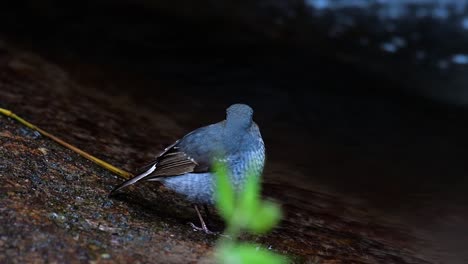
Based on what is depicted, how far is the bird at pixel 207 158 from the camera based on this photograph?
15.3ft

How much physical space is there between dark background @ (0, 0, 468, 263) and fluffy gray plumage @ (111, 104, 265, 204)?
195cm

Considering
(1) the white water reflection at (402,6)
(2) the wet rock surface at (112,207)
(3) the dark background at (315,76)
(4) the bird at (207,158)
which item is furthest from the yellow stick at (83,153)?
(1) the white water reflection at (402,6)

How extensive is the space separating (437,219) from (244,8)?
8.64 m

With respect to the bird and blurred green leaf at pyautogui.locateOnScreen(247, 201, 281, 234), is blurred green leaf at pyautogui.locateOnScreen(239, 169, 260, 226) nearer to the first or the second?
blurred green leaf at pyautogui.locateOnScreen(247, 201, 281, 234)

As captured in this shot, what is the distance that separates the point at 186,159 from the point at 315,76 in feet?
20.6

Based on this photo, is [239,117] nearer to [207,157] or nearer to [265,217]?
[207,157]

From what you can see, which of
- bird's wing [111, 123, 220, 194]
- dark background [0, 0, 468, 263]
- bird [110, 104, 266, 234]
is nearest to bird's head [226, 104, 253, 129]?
bird [110, 104, 266, 234]

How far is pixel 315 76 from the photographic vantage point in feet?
35.5

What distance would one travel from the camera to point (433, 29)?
13297 millimetres

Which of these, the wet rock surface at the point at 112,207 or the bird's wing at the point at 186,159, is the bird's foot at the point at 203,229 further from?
the bird's wing at the point at 186,159

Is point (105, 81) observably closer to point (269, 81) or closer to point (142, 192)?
point (269, 81)

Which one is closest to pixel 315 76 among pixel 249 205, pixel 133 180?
pixel 133 180

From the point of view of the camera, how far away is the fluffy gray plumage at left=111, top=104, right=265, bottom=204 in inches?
184

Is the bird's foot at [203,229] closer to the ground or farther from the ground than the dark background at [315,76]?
closer to the ground
